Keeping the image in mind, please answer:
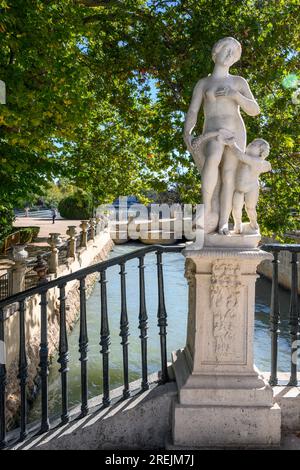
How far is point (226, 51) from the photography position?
2941mm

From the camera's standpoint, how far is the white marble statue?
287 centimetres

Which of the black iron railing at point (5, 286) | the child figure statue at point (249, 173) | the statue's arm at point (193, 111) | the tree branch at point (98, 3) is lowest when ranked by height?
the black iron railing at point (5, 286)

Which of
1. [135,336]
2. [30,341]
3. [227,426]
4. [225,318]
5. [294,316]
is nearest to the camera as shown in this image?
[227,426]

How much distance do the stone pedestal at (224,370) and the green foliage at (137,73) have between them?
98.8 inches

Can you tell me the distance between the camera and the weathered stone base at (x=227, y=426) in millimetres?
2744

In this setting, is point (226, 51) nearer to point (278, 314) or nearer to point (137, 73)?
point (278, 314)

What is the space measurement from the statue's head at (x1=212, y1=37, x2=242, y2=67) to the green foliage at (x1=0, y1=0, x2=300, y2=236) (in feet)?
6.50

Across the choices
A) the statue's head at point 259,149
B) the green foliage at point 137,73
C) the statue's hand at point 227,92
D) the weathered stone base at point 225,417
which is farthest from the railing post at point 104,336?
the green foliage at point 137,73

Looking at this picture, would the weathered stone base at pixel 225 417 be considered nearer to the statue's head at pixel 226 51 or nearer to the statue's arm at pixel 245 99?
the statue's arm at pixel 245 99

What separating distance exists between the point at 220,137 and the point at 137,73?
5311 mm

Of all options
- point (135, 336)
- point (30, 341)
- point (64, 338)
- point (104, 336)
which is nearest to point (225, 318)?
point (104, 336)

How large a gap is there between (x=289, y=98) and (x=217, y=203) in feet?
17.0
